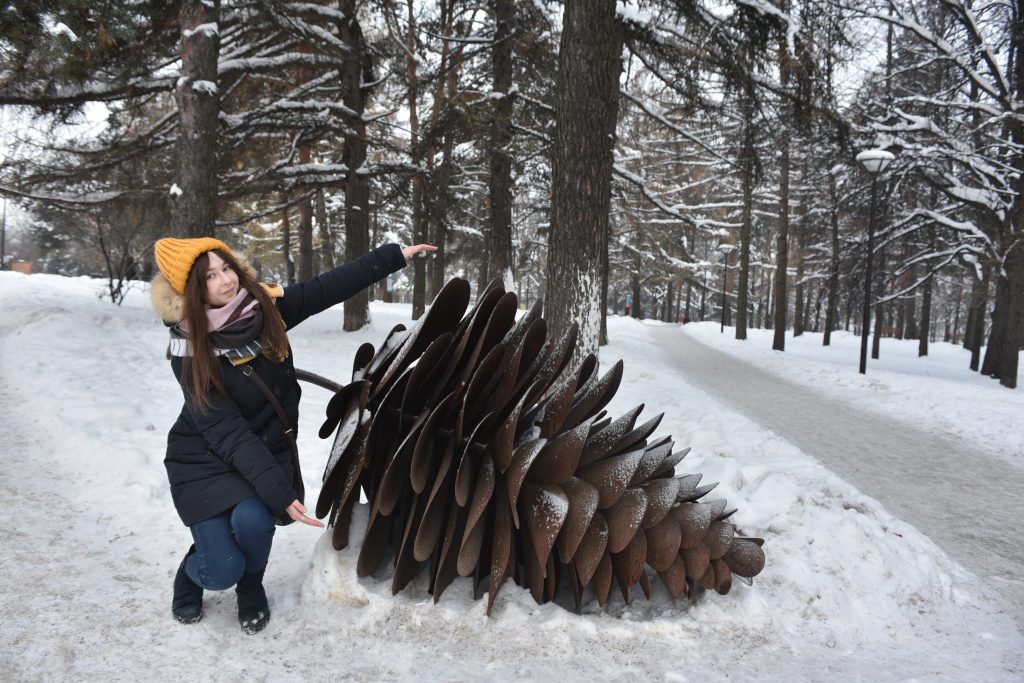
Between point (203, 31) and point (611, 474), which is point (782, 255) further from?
point (611, 474)

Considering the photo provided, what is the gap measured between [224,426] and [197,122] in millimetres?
8528

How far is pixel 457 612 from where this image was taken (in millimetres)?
2105

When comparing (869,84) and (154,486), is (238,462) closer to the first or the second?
(154,486)

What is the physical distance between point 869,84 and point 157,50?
1395cm

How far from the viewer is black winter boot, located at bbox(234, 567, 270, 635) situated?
207 cm

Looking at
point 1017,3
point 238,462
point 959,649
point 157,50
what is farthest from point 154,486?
point 1017,3

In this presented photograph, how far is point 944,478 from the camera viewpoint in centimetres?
536

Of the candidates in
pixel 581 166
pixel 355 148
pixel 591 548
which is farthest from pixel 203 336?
pixel 355 148

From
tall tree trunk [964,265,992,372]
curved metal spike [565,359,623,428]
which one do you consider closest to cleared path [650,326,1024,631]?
curved metal spike [565,359,623,428]

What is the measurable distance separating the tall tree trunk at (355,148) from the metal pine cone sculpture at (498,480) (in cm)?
944

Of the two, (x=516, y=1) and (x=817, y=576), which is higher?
(x=516, y=1)

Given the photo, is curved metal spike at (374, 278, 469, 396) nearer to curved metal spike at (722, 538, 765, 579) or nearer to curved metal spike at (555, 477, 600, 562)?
curved metal spike at (555, 477, 600, 562)

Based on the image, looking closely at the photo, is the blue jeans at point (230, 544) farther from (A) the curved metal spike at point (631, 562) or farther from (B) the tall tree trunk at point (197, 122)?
(B) the tall tree trunk at point (197, 122)

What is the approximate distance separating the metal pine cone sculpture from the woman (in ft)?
0.78
